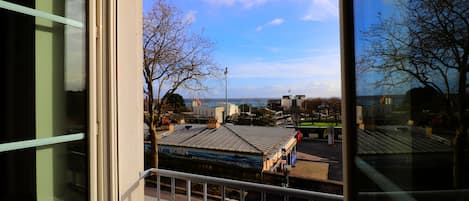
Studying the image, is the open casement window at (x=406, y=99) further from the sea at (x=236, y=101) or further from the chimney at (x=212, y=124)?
the chimney at (x=212, y=124)

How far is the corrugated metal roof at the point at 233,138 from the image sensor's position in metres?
2.91

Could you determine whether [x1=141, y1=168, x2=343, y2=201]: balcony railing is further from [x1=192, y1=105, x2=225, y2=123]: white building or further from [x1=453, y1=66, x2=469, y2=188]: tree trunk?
[x1=192, y1=105, x2=225, y2=123]: white building

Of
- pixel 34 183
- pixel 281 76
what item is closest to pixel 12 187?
pixel 34 183

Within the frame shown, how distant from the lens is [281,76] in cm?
300

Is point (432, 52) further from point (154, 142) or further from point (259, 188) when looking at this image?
point (154, 142)

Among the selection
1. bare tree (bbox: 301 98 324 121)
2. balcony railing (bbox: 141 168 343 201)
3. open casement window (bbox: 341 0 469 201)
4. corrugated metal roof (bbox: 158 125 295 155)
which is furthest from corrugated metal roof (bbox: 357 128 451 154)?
corrugated metal roof (bbox: 158 125 295 155)

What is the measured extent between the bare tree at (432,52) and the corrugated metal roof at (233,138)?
2.16 m

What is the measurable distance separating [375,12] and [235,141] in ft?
8.29

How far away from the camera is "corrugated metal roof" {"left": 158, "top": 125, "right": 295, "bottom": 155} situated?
2908 millimetres

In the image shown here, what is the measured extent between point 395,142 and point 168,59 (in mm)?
2988

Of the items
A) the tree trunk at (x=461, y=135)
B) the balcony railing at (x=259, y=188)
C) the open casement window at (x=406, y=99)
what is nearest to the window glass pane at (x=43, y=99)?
the balcony railing at (x=259, y=188)

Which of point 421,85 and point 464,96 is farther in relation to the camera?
point 421,85

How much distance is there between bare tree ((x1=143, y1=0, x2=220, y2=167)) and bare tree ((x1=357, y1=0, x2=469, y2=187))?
9.22ft

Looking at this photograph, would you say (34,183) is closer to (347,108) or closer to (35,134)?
(35,134)
